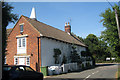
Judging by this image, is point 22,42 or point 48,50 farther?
point 22,42

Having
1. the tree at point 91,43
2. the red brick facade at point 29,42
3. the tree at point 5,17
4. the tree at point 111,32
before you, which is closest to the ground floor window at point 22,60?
the red brick facade at point 29,42

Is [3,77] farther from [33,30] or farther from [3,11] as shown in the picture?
[33,30]

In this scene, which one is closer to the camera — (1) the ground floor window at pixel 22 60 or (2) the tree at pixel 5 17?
(2) the tree at pixel 5 17

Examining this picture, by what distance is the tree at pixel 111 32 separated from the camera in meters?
14.2

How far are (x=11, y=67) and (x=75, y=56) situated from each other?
18911mm

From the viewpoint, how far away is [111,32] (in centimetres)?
1456

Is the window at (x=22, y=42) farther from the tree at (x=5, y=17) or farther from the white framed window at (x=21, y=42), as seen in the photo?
the tree at (x=5, y=17)

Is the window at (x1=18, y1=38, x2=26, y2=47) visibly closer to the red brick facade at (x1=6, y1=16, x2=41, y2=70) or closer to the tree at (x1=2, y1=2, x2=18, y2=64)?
the red brick facade at (x1=6, y1=16, x2=41, y2=70)

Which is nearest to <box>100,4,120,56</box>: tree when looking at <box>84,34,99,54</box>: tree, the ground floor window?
the ground floor window

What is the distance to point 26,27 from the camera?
22.7 meters

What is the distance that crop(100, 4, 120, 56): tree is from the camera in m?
14.2

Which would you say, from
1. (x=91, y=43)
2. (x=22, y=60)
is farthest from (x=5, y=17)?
(x=91, y=43)

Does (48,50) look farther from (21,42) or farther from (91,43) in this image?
(91,43)

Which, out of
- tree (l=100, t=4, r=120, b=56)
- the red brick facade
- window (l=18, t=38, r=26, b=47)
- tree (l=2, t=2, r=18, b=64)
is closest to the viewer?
tree (l=2, t=2, r=18, b=64)
